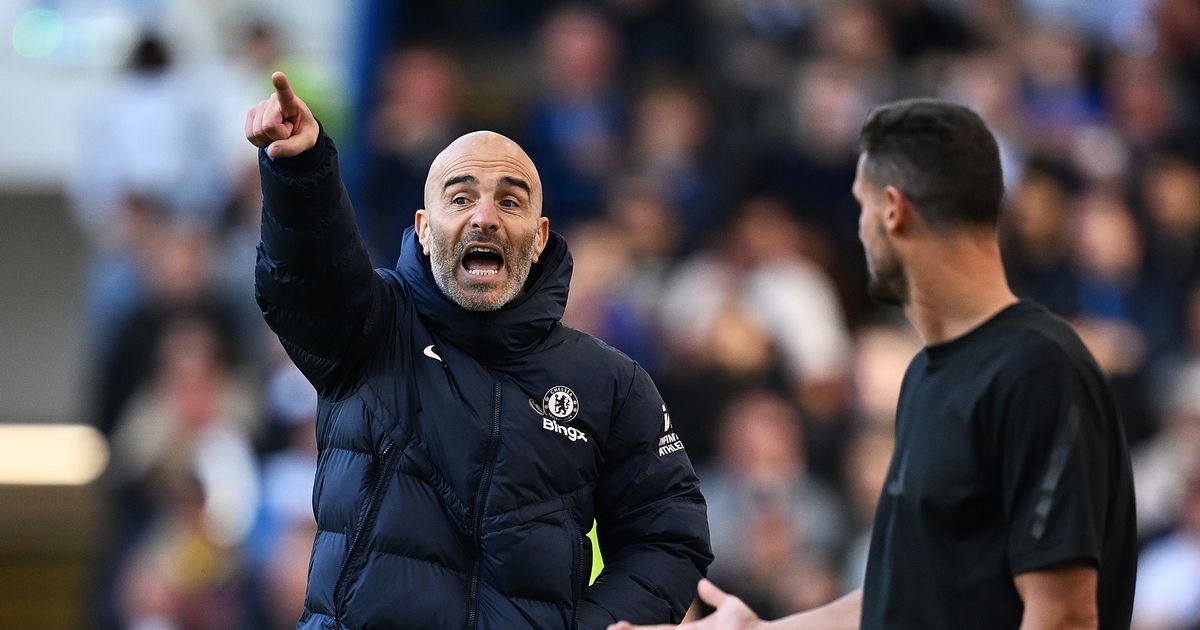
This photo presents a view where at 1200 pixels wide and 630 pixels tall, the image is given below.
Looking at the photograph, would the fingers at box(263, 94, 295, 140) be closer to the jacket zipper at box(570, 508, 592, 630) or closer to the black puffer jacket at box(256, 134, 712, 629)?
the black puffer jacket at box(256, 134, 712, 629)

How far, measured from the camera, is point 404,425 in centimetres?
307

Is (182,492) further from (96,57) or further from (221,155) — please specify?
(96,57)

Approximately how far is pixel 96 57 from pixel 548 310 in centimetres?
664

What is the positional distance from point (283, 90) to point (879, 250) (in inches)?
42.2

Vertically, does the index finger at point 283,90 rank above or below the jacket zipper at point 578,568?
above

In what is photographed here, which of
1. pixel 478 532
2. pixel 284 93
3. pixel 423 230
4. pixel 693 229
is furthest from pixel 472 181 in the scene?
pixel 693 229

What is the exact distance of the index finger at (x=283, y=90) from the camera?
2.76m

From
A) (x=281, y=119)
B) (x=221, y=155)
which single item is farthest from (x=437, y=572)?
(x=221, y=155)

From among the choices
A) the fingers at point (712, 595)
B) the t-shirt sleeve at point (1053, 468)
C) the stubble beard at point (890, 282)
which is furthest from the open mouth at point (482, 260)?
the t-shirt sleeve at point (1053, 468)

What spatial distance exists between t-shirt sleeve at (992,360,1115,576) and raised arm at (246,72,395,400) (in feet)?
4.18

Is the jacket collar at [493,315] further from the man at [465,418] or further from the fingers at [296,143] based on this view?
the fingers at [296,143]

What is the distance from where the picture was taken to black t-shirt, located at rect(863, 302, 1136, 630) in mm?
2334

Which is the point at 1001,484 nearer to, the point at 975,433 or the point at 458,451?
the point at 975,433

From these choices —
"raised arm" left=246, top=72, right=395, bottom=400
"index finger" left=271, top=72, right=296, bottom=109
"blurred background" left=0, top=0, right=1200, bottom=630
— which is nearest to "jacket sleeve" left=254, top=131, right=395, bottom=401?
"raised arm" left=246, top=72, right=395, bottom=400
